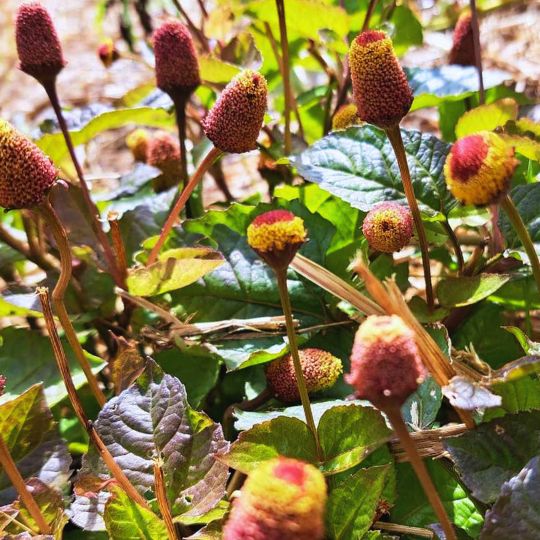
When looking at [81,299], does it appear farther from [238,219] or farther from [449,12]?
[449,12]

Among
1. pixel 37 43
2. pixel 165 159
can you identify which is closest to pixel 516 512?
pixel 37 43

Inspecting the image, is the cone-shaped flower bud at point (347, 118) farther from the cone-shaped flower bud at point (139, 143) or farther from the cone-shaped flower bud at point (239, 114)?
the cone-shaped flower bud at point (139, 143)

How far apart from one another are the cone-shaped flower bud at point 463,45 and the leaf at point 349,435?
29.1 inches

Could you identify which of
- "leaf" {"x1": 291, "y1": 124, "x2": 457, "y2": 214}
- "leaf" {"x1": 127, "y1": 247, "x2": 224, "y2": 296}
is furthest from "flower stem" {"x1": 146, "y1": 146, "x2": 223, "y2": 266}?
"leaf" {"x1": 291, "y1": 124, "x2": 457, "y2": 214}

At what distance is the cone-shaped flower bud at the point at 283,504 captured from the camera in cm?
46

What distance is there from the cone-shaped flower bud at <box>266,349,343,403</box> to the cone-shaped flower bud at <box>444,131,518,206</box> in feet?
0.94

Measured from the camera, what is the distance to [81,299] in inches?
42.7

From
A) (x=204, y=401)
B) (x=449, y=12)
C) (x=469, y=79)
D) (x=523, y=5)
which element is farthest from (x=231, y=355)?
(x=523, y=5)

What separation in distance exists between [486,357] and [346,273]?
208mm

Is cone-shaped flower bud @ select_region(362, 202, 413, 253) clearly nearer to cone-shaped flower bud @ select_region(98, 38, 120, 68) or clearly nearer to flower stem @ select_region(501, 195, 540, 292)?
flower stem @ select_region(501, 195, 540, 292)

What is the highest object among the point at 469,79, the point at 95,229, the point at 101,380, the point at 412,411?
the point at 469,79

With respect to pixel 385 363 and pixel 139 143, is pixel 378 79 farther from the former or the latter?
pixel 139 143

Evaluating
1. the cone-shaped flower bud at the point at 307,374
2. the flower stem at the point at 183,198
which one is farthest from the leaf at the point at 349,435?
the flower stem at the point at 183,198

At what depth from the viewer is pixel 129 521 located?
69 centimetres
